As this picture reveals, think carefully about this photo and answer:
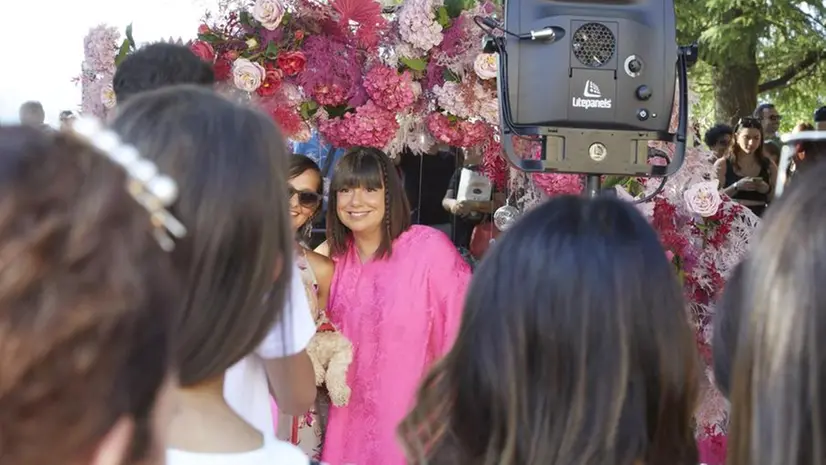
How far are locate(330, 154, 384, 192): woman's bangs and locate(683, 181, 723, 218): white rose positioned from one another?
1014 mm

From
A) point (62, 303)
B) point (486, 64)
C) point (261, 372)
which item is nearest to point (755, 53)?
point (486, 64)

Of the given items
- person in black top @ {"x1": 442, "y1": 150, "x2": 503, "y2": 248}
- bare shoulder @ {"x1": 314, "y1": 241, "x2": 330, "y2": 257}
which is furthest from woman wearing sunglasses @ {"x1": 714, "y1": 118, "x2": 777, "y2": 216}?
bare shoulder @ {"x1": 314, "y1": 241, "x2": 330, "y2": 257}

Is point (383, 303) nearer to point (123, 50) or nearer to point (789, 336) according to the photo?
point (123, 50)

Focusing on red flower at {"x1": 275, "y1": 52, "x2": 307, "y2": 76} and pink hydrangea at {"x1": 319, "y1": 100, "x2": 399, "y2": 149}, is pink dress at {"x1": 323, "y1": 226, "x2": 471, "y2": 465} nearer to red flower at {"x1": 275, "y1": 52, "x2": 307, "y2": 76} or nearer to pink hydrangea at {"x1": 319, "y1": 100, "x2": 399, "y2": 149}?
pink hydrangea at {"x1": 319, "y1": 100, "x2": 399, "y2": 149}

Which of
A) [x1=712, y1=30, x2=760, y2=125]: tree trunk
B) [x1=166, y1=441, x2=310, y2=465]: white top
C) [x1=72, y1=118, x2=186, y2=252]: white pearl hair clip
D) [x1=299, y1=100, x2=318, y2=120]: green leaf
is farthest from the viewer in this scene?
[x1=712, y1=30, x2=760, y2=125]: tree trunk

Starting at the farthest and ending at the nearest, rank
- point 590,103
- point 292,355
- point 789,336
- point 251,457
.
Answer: point 590,103 → point 292,355 → point 251,457 → point 789,336

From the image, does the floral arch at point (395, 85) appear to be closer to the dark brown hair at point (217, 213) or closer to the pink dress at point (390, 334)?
the pink dress at point (390, 334)

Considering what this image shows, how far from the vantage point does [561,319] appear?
3.97ft

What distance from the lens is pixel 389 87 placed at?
2.98 metres

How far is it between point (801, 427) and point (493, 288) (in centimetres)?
43

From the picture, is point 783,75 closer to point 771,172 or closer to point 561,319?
point 771,172

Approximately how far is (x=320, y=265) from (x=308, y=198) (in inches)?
9.1

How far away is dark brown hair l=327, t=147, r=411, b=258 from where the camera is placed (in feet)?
9.64

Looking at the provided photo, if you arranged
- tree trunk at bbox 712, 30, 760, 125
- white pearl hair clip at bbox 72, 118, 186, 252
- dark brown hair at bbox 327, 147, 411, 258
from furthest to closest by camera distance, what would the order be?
1. tree trunk at bbox 712, 30, 760, 125
2. dark brown hair at bbox 327, 147, 411, 258
3. white pearl hair clip at bbox 72, 118, 186, 252
